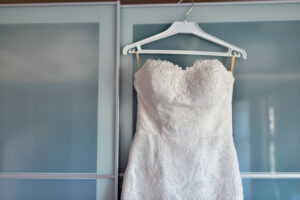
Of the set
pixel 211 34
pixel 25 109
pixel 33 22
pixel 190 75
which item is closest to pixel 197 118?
pixel 190 75

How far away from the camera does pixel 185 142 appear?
113 cm

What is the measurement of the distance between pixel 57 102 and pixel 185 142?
0.72 m

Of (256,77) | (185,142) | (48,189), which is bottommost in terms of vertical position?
(48,189)

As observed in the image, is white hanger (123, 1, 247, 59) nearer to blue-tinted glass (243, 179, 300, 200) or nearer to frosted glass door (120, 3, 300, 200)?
frosted glass door (120, 3, 300, 200)

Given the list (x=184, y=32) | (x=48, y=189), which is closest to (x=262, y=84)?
(x=184, y=32)

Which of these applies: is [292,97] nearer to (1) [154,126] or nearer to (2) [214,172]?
(2) [214,172]

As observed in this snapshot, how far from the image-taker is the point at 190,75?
1.16 m

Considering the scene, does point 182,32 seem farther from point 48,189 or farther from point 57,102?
point 48,189

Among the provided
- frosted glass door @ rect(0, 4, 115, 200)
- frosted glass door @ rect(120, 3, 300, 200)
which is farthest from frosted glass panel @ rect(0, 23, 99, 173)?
frosted glass door @ rect(120, 3, 300, 200)

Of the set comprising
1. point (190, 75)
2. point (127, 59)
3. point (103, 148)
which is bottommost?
point (103, 148)

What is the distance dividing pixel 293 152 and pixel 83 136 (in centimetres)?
111

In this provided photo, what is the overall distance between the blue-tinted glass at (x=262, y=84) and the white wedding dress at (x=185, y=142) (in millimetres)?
135

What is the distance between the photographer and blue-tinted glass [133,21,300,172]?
1226 mm

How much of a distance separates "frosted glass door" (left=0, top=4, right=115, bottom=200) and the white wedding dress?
0.63ft
